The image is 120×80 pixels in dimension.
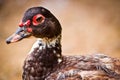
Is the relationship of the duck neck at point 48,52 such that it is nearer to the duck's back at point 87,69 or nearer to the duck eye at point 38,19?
the duck's back at point 87,69

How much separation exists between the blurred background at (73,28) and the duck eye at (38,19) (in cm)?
238

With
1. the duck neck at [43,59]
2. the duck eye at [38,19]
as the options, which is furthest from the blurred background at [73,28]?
the duck eye at [38,19]

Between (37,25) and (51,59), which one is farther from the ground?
(37,25)

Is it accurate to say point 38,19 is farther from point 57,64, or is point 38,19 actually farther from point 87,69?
point 87,69

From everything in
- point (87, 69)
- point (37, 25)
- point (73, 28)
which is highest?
point (73, 28)

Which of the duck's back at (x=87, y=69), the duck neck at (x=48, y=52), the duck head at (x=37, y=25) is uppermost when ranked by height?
the duck head at (x=37, y=25)

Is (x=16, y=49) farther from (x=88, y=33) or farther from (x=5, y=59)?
(x=88, y=33)

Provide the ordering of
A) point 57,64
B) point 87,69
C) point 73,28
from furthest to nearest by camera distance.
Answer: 1. point 73,28
2. point 57,64
3. point 87,69

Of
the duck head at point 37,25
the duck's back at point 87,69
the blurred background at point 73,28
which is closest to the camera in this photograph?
the duck's back at point 87,69

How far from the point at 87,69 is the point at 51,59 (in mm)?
379

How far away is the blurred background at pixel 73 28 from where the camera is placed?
22.6 feet

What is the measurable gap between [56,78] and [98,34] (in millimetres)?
3079

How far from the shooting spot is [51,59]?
4410mm

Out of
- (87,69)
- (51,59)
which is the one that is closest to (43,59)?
(51,59)
